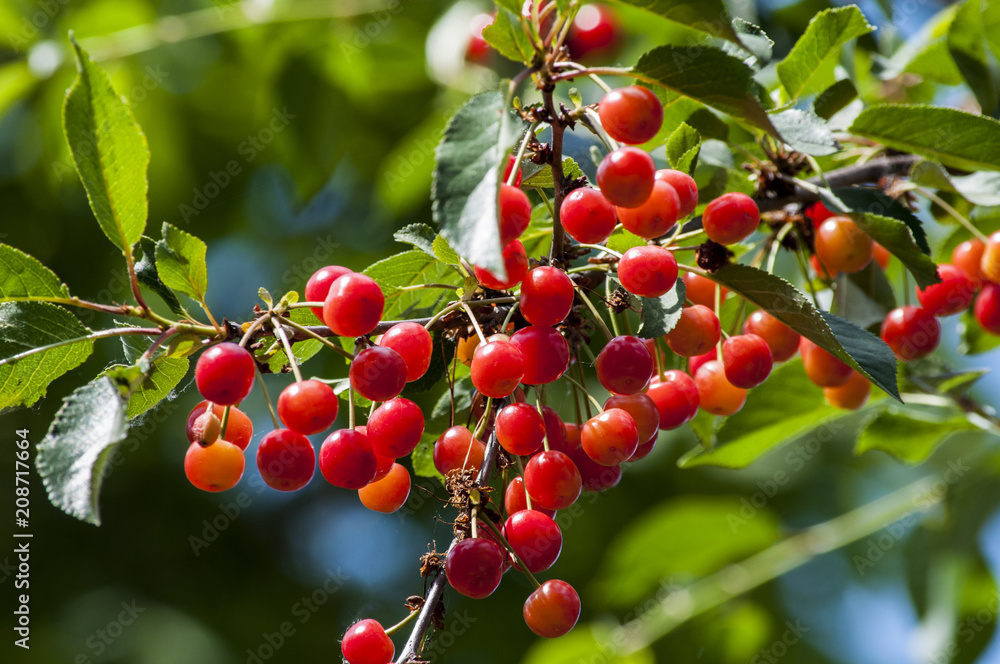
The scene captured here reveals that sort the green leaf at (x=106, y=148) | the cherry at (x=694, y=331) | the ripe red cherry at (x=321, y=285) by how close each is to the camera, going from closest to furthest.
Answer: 1. the green leaf at (x=106, y=148)
2. the ripe red cherry at (x=321, y=285)
3. the cherry at (x=694, y=331)

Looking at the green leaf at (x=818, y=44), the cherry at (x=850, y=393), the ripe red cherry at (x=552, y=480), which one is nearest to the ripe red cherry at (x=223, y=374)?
the ripe red cherry at (x=552, y=480)

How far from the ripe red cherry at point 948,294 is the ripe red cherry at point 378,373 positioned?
1286mm

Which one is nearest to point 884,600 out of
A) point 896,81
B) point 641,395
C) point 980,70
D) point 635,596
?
point 635,596

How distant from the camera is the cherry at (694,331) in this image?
4.38ft


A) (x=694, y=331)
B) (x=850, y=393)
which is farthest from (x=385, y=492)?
(x=850, y=393)

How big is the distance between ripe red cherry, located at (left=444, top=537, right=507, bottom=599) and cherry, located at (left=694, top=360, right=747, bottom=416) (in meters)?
0.66

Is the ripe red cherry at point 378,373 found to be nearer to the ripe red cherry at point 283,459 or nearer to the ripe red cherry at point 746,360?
the ripe red cherry at point 283,459

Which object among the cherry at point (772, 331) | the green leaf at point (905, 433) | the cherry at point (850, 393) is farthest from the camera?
the green leaf at point (905, 433)

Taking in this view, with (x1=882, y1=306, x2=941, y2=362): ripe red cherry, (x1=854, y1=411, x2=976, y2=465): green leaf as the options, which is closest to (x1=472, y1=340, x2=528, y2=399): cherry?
(x1=882, y1=306, x2=941, y2=362): ripe red cherry

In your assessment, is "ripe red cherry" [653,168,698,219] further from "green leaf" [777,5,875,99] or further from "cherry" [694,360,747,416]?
"green leaf" [777,5,875,99]

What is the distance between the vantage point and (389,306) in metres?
1.47

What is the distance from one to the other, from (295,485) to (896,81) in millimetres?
2313

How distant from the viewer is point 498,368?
3.46 ft

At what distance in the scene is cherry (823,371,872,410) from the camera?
1868 millimetres
